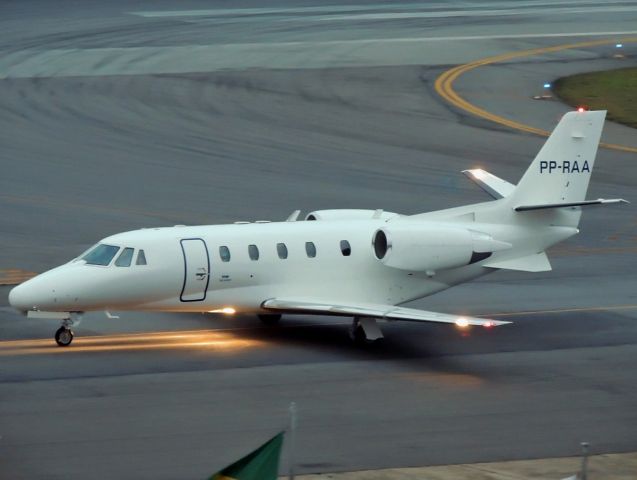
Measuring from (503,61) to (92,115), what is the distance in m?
18.2

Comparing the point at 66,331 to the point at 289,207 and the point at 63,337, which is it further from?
the point at 289,207

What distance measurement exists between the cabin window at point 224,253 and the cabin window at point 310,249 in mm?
1614

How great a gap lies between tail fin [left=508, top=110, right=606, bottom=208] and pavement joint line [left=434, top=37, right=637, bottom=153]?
1783 cm

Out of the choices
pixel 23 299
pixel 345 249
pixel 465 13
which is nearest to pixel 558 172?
pixel 345 249

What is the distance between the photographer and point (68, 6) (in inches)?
2896

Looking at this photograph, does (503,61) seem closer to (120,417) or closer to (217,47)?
(217,47)

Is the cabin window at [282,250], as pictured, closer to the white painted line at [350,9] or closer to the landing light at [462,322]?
the landing light at [462,322]

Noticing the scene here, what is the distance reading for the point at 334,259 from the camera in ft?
92.0

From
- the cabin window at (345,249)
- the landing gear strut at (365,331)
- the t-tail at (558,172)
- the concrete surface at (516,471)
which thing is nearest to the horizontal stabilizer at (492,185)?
the t-tail at (558,172)

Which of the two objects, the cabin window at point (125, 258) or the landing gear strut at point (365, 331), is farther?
the landing gear strut at point (365, 331)

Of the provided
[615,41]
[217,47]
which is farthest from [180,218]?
[615,41]

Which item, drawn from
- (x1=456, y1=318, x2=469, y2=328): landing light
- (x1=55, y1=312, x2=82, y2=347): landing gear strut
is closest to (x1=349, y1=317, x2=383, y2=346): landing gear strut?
(x1=456, y1=318, x2=469, y2=328): landing light

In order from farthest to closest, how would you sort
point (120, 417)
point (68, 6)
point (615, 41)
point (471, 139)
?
point (68, 6) → point (615, 41) → point (471, 139) → point (120, 417)

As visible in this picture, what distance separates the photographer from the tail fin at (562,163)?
29.2 m
